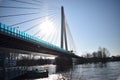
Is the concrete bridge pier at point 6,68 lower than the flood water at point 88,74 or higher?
higher

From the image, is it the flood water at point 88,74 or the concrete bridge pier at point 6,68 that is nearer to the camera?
the concrete bridge pier at point 6,68

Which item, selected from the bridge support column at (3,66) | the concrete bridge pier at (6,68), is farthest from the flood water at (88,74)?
the bridge support column at (3,66)

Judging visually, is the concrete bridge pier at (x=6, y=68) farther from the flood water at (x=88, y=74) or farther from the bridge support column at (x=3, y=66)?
the flood water at (x=88, y=74)

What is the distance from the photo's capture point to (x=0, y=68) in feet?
110

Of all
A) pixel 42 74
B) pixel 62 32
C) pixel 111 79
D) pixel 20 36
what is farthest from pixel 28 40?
pixel 62 32

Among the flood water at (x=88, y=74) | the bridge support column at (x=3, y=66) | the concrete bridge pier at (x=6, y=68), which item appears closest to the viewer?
the bridge support column at (x=3, y=66)

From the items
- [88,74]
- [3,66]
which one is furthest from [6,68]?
[88,74]

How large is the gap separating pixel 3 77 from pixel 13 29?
8354 millimetres

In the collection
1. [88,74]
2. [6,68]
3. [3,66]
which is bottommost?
[88,74]

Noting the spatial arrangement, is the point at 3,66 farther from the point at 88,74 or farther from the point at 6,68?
the point at 88,74

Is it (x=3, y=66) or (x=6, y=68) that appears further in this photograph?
(x=6, y=68)

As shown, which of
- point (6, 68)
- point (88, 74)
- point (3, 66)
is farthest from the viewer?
point (88, 74)

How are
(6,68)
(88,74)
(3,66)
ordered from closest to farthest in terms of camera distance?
1. (3,66)
2. (6,68)
3. (88,74)

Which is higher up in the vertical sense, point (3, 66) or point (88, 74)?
point (3, 66)
